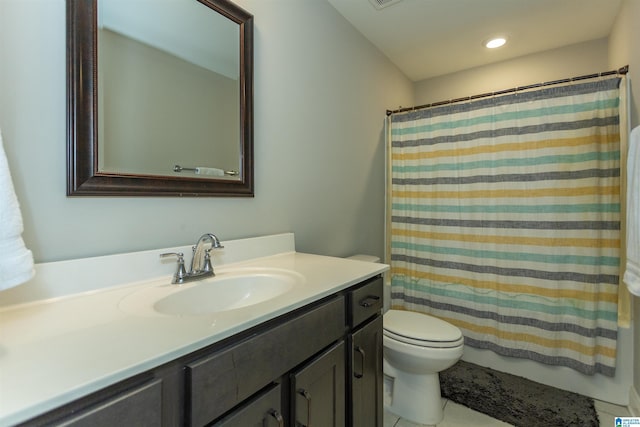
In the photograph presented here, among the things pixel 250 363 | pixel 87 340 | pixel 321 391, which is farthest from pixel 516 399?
pixel 87 340

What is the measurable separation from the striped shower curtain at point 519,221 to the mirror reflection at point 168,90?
154cm

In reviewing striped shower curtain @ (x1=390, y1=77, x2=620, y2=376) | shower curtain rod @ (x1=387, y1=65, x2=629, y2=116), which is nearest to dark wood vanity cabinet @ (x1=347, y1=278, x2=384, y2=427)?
striped shower curtain @ (x1=390, y1=77, x2=620, y2=376)

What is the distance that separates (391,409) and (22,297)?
1.72m

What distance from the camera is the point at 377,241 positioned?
2.38 meters

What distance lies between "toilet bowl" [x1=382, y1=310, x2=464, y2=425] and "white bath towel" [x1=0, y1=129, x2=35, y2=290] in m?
1.40

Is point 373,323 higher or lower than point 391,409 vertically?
higher

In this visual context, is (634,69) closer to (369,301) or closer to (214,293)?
(369,301)

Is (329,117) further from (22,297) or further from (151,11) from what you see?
(22,297)

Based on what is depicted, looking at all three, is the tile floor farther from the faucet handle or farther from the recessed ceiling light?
the recessed ceiling light

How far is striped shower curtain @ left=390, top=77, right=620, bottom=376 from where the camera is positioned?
5.53 ft

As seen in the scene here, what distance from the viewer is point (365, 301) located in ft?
3.70

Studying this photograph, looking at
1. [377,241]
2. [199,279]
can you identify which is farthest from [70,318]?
[377,241]

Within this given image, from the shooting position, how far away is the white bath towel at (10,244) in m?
0.56

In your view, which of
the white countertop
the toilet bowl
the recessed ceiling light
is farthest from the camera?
the recessed ceiling light
